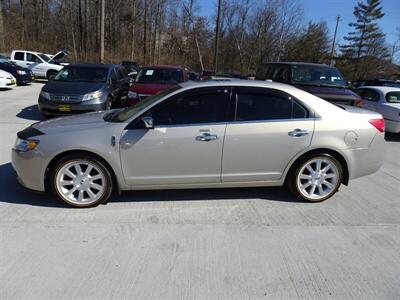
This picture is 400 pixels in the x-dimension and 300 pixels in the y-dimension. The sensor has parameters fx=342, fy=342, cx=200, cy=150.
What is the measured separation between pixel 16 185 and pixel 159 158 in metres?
2.12

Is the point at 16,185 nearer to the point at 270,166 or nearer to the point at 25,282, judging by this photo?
the point at 25,282

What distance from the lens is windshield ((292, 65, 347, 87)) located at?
30.7ft

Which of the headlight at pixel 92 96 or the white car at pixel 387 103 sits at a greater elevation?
the white car at pixel 387 103

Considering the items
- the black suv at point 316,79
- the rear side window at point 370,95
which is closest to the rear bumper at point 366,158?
the black suv at point 316,79

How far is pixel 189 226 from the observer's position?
370 centimetres

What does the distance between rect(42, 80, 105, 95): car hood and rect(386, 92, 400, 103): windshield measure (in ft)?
24.8

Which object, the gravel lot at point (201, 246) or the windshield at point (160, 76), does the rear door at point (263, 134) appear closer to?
the gravel lot at point (201, 246)

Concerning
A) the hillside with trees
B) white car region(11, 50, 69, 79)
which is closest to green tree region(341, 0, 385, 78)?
the hillside with trees

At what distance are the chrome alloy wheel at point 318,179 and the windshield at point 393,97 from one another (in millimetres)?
5842

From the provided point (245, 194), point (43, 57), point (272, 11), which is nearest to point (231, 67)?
point (272, 11)

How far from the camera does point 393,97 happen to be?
29.7 ft

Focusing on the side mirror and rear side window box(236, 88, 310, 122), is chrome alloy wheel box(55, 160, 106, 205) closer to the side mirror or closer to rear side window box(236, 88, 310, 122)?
the side mirror

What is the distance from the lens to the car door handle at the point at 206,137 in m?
3.99

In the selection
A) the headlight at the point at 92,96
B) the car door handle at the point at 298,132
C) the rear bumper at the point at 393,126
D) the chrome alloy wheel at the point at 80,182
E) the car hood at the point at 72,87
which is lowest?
the chrome alloy wheel at the point at 80,182
